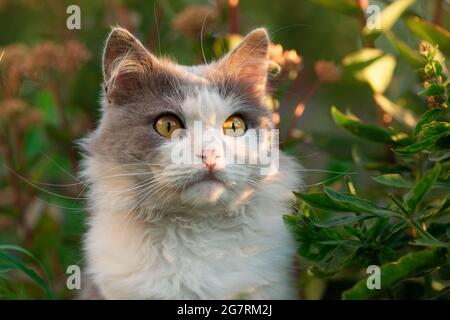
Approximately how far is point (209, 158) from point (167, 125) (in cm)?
18

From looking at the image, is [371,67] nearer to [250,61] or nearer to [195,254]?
[250,61]

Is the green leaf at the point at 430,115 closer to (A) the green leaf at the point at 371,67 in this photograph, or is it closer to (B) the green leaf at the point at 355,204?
(B) the green leaf at the point at 355,204

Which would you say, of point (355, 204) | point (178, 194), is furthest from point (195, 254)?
point (355, 204)

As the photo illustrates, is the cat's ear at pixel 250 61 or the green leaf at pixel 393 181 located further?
the cat's ear at pixel 250 61

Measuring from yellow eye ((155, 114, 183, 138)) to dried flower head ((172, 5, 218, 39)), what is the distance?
51 centimetres

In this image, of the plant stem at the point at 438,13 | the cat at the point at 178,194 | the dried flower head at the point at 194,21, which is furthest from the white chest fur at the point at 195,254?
the plant stem at the point at 438,13

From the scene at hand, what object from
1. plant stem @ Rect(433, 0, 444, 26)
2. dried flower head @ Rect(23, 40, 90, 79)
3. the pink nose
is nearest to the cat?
the pink nose

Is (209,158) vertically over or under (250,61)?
under

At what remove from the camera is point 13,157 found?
225cm

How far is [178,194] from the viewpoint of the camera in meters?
1.45

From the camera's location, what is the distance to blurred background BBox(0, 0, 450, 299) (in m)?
1.91

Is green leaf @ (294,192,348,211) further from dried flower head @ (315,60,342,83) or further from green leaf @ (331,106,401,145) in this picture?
dried flower head @ (315,60,342,83)

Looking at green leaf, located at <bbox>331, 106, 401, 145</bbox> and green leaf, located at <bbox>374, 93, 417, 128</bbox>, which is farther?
→ green leaf, located at <bbox>374, 93, 417, 128</bbox>

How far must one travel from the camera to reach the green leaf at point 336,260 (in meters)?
1.35
